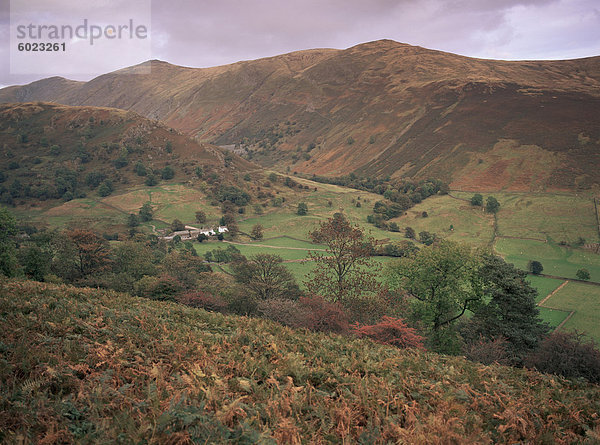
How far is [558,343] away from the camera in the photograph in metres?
19.3

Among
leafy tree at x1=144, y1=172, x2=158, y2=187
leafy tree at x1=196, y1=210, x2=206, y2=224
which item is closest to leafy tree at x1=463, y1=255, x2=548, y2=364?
leafy tree at x1=196, y1=210, x2=206, y2=224

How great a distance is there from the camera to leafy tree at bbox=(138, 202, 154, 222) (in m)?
79.2

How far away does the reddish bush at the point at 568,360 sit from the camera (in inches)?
700

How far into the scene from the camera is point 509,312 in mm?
23797

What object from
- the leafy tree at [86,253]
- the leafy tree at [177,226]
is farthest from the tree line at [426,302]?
the leafy tree at [177,226]

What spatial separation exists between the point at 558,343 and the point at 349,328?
41.9 feet

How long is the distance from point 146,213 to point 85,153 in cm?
4630

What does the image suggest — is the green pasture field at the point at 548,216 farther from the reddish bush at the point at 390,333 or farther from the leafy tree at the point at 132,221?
the leafy tree at the point at 132,221

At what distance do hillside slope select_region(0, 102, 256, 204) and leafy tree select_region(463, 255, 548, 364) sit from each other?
90224mm

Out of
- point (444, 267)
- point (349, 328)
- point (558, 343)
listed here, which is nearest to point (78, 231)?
A: point (349, 328)

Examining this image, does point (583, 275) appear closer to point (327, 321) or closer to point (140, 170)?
point (327, 321)

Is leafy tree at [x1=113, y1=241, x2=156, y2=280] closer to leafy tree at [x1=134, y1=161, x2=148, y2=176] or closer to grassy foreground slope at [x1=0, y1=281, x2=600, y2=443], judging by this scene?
grassy foreground slope at [x1=0, y1=281, x2=600, y2=443]

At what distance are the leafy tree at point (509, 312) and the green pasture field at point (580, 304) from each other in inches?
576

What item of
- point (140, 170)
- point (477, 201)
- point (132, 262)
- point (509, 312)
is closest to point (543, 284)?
point (509, 312)
